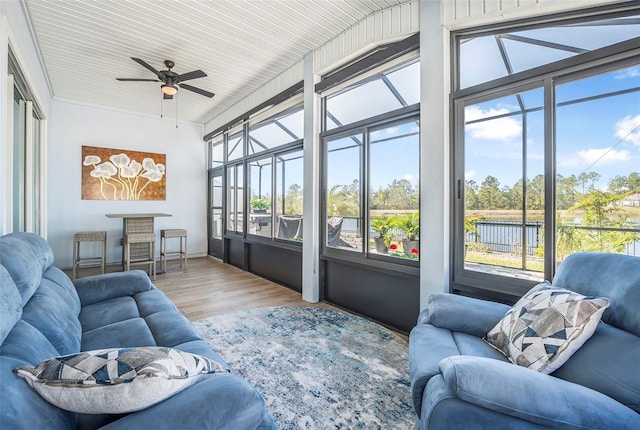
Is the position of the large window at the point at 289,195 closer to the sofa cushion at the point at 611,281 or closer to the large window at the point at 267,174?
the large window at the point at 267,174

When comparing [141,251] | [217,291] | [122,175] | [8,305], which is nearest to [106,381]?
[8,305]

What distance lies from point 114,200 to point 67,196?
2.32 ft

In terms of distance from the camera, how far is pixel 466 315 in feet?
5.61

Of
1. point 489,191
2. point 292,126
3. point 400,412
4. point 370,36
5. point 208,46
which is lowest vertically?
point 400,412

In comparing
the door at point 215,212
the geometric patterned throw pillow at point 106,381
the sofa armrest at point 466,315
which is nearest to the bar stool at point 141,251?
the door at point 215,212

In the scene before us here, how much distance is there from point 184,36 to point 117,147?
3.55 m

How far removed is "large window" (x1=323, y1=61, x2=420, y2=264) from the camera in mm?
2896

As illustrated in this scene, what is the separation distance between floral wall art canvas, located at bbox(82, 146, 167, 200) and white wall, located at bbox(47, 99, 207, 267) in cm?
10

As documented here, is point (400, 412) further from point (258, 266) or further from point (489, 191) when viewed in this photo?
point (258, 266)

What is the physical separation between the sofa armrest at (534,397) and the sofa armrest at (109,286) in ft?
7.68

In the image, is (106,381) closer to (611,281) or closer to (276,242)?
(611,281)

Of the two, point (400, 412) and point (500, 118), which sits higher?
point (500, 118)

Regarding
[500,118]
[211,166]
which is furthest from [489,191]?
[211,166]

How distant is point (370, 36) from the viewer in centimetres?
302
